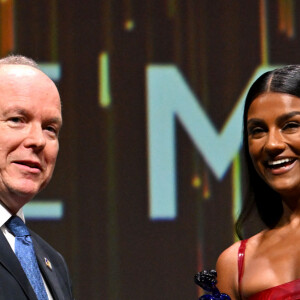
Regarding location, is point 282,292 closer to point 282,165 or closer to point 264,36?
point 282,165

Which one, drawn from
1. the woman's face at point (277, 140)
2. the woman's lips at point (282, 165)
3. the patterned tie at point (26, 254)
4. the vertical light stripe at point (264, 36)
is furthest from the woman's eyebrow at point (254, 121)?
the vertical light stripe at point (264, 36)

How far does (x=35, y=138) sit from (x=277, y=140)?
22.9 inches

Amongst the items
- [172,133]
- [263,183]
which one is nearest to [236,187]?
[172,133]

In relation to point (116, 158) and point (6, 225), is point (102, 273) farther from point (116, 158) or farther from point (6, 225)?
point (6, 225)

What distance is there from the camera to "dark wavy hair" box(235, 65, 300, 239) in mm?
1775

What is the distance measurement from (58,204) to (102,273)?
35 centimetres

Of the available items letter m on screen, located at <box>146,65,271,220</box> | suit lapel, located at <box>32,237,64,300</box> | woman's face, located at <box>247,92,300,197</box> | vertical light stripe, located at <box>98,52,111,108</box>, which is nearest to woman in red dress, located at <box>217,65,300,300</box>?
woman's face, located at <box>247,92,300,197</box>

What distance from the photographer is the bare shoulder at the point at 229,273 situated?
1804mm

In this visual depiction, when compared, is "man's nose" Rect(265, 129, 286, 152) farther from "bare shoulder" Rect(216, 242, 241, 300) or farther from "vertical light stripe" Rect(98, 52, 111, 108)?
"vertical light stripe" Rect(98, 52, 111, 108)

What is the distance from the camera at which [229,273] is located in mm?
1826

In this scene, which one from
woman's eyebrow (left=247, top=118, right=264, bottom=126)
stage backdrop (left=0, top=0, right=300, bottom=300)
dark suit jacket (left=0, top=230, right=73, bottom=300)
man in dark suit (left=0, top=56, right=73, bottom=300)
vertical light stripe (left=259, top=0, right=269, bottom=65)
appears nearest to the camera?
dark suit jacket (left=0, top=230, right=73, bottom=300)

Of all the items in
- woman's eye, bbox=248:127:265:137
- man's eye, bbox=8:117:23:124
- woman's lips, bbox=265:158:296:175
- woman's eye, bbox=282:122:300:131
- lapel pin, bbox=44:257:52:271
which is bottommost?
lapel pin, bbox=44:257:52:271

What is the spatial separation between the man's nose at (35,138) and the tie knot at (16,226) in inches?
7.1

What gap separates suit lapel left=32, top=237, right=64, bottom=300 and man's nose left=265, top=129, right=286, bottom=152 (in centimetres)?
62
